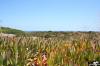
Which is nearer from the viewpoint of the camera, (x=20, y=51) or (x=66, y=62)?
(x=66, y=62)

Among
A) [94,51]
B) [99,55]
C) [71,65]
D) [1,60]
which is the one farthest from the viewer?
[94,51]

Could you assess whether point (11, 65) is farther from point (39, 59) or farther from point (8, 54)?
point (39, 59)

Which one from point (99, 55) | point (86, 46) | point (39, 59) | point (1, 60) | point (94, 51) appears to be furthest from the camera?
point (86, 46)

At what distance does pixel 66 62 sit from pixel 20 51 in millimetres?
1332

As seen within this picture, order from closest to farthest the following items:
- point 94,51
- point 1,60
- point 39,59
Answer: point 1,60, point 39,59, point 94,51

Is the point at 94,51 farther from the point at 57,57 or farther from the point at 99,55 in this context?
the point at 57,57

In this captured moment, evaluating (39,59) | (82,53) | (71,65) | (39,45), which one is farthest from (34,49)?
(71,65)

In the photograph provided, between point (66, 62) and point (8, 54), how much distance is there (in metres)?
1.34

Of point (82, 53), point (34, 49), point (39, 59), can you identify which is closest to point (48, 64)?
point (39, 59)

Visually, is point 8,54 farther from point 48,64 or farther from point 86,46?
point 86,46

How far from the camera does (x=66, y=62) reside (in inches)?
245

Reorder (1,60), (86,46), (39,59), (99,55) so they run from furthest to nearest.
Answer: (86,46) → (99,55) → (39,59) → (1,60)

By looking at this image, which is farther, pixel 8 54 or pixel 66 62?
pixel 66 62

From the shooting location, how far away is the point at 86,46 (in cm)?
933
